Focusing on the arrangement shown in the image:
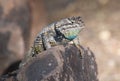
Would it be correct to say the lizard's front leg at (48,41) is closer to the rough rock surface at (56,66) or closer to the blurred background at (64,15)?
the rough rock surface at (56,66)

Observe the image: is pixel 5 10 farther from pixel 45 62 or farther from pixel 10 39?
pixel 45 62

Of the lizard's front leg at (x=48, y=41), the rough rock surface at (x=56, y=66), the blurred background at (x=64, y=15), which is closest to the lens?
the rough rock surface at (x=56, y=66)

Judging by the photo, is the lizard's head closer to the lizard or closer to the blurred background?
the lizard

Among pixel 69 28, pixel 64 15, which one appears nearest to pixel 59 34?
pixel 69 28

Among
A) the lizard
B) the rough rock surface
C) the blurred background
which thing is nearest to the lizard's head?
the lizard

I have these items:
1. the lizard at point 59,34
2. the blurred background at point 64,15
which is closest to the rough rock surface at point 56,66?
the lizard at point 59,34

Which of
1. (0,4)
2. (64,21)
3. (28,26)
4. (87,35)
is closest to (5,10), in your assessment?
(0,4)

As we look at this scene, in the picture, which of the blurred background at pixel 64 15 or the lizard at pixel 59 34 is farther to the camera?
the blurred background at pixel 64 15

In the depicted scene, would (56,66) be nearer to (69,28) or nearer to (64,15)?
(69,28)
